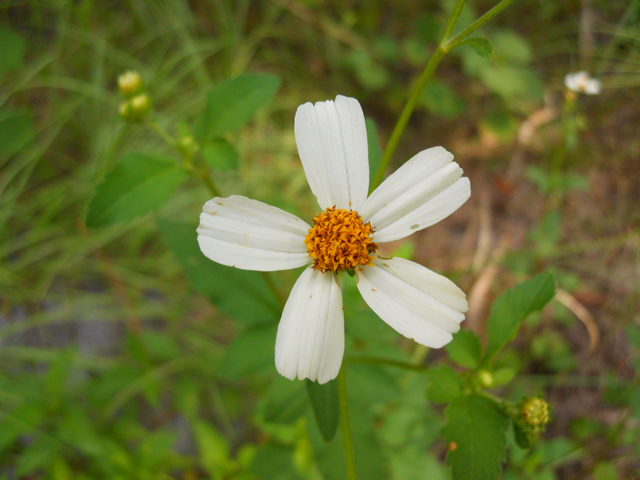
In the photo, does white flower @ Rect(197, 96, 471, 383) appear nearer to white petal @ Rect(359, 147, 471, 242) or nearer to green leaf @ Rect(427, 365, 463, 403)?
white petal @ Rect(359, 147, 471, 242)

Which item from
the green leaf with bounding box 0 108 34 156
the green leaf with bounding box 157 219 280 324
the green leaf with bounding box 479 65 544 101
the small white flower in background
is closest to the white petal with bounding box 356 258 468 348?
the green leaf with bounding box 157 219 280 324

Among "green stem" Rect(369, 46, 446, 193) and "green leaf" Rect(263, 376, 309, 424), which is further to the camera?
"green leaf" Rect(263, 376, 309, 424)

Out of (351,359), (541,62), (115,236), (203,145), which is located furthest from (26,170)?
(541,62)

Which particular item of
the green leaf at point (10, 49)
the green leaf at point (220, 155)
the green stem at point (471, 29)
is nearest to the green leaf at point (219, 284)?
the green leaf at point (220, 155)

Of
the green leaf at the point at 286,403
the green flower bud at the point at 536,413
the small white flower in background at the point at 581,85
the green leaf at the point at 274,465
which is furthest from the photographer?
the small white flower in background at the point at 581,85

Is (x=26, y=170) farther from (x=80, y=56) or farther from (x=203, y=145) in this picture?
(x=203, y=145)

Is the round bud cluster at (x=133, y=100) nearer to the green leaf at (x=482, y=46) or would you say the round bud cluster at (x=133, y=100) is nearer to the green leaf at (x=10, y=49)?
the green leaf at (x=482, y=46)
